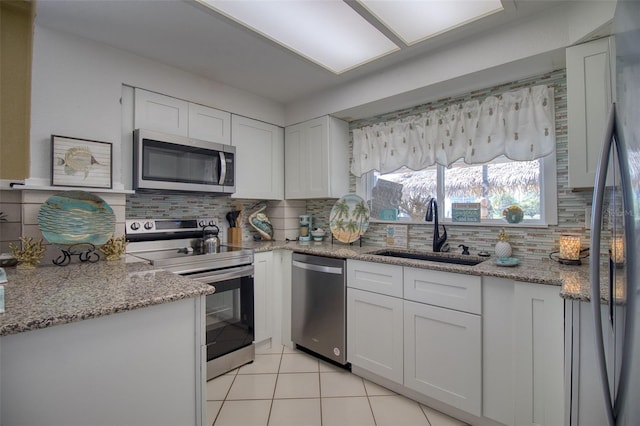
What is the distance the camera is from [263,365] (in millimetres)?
2303

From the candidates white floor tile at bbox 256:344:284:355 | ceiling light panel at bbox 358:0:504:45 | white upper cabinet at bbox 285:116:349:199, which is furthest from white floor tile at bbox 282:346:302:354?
ceiling light panel at bbox 358:0:504:45

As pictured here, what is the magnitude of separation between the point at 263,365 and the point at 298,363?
0.89 feet

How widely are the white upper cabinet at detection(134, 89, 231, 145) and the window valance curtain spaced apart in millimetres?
1268

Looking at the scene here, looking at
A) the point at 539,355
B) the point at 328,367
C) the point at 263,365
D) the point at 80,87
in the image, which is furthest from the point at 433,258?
the point at 80,87

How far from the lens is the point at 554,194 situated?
1869 millimetres

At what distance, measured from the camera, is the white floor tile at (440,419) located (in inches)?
66.0

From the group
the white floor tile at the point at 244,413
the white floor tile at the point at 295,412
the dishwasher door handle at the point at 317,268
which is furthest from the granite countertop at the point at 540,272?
the white floor tile at the point at 244,413

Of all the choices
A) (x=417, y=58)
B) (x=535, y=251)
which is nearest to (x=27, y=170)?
(x=417, y=58)

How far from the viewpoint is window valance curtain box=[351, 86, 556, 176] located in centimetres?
187

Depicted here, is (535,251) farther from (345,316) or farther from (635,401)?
(635,401)

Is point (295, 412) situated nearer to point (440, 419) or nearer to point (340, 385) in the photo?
point (340, 385)

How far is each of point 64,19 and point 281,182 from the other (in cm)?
190

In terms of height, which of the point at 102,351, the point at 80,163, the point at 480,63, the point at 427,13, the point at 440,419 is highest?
the point at 427,13

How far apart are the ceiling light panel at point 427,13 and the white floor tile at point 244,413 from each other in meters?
2.31
